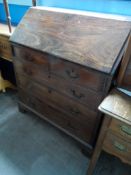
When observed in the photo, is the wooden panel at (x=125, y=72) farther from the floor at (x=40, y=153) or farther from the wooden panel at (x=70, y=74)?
the floor at (x=40, y=153)

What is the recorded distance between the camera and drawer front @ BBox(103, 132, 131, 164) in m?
0.85

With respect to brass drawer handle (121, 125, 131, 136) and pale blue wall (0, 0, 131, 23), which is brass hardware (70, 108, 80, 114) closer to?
brass drawer handle (121, 125, 131, 136)

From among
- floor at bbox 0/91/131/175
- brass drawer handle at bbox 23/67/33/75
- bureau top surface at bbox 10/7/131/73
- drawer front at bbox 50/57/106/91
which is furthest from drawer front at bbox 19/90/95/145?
bureau top surface at bbox 10/7/131/73

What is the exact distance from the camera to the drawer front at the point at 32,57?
114 cm

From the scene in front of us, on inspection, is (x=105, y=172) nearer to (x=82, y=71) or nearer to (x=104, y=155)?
(x=104, y=155)

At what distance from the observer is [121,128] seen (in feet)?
2.64

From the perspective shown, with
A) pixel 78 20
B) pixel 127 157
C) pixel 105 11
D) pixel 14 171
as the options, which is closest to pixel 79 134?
pixel 127 157

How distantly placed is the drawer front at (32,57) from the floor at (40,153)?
0.74m

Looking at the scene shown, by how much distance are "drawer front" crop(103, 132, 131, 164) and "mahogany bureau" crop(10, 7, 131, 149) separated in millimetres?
192

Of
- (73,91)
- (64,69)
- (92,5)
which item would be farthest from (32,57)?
(92,5)

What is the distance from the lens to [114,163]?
1337mm

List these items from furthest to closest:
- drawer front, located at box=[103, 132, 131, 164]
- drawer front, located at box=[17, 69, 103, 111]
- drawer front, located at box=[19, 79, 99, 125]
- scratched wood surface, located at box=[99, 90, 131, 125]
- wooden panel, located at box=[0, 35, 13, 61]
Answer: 1. wooden panel, located at box=[0, 35, 13, 61]
2. drawer front, located at box=[19, 79, 99, 125]
3. drawer front, located at box=[17, 69, 103, 111]
4. drawer front, located at box=[103, 132, 131, 164]
5. scratched wood surface, located at box=[99, 90, 131, 125]

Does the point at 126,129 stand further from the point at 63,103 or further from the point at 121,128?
the point at 63,103

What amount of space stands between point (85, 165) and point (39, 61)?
99cm
